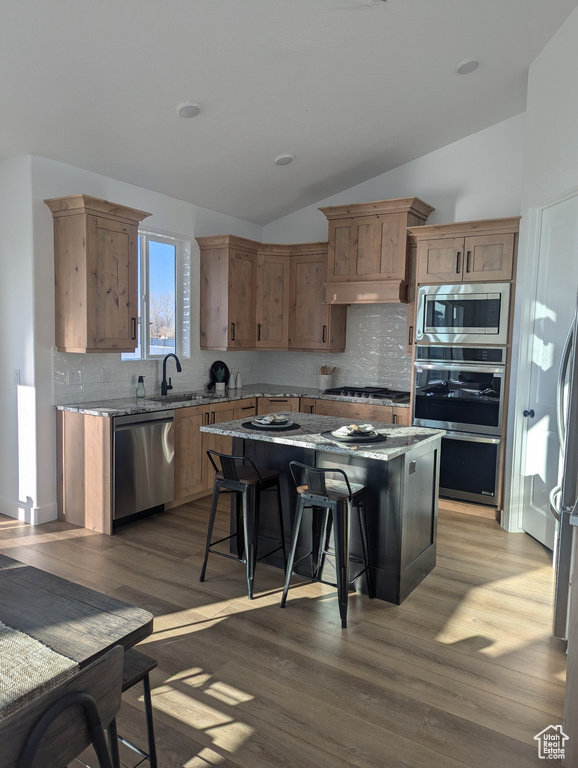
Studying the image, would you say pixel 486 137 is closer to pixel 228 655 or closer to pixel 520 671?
pixel 520 671

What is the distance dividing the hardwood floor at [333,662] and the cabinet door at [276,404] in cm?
200

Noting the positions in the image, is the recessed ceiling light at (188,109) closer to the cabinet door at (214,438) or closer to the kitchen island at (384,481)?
the kitchen island at (384,481)

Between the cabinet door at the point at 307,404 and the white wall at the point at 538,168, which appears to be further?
the cabinet door at the point at 307,404

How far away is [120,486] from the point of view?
411cm

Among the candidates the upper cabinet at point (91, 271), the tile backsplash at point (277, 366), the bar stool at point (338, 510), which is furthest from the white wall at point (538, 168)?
the upper cabinet at point (91, 271)

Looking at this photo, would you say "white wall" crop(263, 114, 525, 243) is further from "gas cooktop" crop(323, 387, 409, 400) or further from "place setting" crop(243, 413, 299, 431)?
"place setting" crop(243, 413, 299, 431)

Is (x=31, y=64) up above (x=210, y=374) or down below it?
above

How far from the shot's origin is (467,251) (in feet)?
15.2

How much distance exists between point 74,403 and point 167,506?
120 centimetres

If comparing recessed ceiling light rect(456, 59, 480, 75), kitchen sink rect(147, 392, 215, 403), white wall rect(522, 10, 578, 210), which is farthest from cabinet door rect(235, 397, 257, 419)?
recessed ceiling light rect(456, 59, 480, 75)

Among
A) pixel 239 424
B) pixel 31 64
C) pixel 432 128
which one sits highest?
pixel 432 128

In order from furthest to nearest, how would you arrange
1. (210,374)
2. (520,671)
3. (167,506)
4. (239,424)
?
1. (210,374)
2. (167,506)
3. (239,424)
4. (520,671)

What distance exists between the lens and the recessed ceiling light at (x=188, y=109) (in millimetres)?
3783

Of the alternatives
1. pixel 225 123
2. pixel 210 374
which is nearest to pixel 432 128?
pixel 225 123
